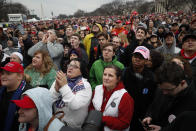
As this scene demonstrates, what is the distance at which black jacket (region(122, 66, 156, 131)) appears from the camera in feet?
8.23

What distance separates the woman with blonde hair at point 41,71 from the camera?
2932mm

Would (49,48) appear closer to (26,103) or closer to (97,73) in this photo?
(97,73)

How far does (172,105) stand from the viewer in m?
1.65

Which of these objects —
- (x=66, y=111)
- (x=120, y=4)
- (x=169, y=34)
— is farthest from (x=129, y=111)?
(x=120, y=4)

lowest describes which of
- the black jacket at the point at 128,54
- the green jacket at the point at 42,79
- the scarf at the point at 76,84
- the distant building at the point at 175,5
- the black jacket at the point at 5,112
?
the black jacket at the point at 5,112

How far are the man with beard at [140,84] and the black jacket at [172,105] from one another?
48 cm

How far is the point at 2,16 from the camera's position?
43750mm

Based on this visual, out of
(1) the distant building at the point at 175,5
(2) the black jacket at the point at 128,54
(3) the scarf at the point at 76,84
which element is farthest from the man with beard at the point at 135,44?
(1) the distant building at the point at 175,5

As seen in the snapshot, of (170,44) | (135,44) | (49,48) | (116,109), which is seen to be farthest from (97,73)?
(170,44)

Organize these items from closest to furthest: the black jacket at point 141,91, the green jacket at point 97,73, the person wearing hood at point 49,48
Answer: the black jacket at point 141,91 → the green jacket at point 97,73 → the person wearing hood at point 49,48

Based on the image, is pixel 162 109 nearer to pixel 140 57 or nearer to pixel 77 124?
pixel 140 57

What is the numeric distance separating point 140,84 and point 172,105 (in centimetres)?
89

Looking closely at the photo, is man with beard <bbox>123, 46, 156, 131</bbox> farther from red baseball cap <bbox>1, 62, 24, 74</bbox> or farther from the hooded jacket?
red baseball cap <bbox>1, 62, 24, 74</bbox>

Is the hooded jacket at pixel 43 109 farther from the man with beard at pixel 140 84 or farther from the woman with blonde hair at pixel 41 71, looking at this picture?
the man with beard at pixel 140 84
